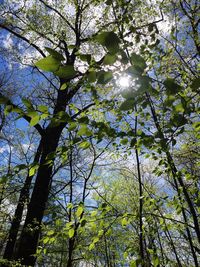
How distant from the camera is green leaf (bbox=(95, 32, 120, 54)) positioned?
0.77 metres

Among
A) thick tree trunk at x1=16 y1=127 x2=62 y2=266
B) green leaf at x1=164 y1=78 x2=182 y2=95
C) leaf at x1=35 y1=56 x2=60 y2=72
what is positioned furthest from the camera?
thick tree trunk at x1=16 y1=127 x2=62 y2=266

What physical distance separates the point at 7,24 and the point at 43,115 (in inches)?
331

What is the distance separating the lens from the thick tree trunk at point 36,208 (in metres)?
5.03

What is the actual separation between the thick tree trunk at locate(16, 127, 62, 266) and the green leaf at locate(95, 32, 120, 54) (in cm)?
436

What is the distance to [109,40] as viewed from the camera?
2.55 feet

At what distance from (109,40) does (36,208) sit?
5586 millimetres

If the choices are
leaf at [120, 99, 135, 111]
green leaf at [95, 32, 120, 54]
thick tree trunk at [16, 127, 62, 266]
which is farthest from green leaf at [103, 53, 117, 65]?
thick tree trunk at [16, 127, 62, 266]

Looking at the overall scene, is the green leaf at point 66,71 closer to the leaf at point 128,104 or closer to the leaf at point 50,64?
the leaf at point 50,64

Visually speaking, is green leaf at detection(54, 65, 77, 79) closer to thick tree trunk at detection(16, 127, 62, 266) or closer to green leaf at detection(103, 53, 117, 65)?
green leaf at detection(103, 53, 117, 65)

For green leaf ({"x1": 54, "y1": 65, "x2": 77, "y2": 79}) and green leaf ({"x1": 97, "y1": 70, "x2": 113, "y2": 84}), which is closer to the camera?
green leaf ({"x1": 54, "y1": 65, "x2": 77, "y2": 79})

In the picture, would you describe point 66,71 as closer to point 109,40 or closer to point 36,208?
point 109,40

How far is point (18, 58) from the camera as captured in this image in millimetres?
9094

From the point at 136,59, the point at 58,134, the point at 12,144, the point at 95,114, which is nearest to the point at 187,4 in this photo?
the point at 95,114

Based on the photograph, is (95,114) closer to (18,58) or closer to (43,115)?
(43,115)
